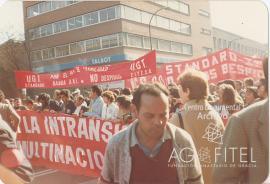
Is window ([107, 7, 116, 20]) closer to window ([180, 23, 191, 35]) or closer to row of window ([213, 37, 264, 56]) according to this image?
window ([180, 23, 191, 35])

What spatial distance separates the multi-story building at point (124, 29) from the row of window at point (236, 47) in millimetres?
49

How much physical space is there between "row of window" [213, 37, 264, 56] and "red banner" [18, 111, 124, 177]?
95 cm

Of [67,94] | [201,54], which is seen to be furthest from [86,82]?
[201,54]

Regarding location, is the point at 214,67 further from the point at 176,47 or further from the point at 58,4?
the point at 58,4

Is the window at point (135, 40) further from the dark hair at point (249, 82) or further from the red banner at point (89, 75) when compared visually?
the dark hair at point (249, 82)

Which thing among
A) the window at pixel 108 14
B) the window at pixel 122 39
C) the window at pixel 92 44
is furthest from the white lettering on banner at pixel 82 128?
the window at pixel 108 14

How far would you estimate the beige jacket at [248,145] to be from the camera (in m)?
2.72

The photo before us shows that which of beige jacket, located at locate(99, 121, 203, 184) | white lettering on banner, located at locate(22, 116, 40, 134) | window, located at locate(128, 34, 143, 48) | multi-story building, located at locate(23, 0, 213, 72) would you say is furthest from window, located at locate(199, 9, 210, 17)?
white lettering on banner, located at locate(22, 116, 40, 134)

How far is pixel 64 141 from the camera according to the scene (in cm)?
315

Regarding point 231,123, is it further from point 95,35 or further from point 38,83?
point 38,83

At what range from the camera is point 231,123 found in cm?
273

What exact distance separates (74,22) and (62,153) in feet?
3.20

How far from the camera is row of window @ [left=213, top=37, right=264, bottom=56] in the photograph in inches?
109

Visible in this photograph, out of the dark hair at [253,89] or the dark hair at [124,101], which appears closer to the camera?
the dark hair at [253,89]
